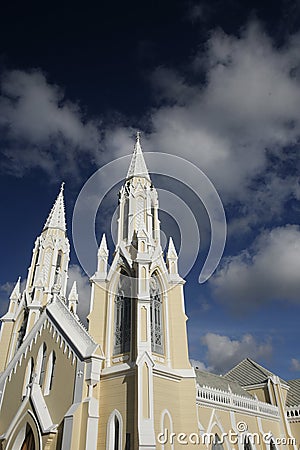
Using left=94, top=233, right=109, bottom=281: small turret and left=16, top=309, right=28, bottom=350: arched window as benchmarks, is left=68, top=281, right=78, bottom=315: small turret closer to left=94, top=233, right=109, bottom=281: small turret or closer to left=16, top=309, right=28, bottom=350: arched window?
left=16, top=309, right=28, bottom=350: arched window

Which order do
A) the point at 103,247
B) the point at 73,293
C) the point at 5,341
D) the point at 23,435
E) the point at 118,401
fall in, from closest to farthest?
1. the point at 118,401
2. the point at 23,435
3. the point at 103,247
4. the point at 5,341
5. the point at 73,293

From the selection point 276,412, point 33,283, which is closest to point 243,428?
point 276,412

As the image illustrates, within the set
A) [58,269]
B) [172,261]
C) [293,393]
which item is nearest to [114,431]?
[172,261]

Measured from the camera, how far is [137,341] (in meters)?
18.5

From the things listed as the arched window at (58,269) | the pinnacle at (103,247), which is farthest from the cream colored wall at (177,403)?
the arched window at (58,269)

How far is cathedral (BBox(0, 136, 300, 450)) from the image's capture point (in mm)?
17438

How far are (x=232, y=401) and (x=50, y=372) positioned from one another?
12.0 meters

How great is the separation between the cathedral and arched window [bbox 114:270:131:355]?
6 centimetres

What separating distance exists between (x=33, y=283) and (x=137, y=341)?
1324 centimetres

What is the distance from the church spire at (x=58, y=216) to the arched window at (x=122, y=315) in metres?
12.4

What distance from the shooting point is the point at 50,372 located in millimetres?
20719

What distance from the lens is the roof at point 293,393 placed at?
105 ft

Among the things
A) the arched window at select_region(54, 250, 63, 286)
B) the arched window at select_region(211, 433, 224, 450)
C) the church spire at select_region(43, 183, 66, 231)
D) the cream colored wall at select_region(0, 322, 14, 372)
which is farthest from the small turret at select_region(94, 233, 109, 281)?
the arched window at select_region(211, 433, 224, 450)

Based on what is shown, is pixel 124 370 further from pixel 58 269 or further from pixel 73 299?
pixel 73 299
